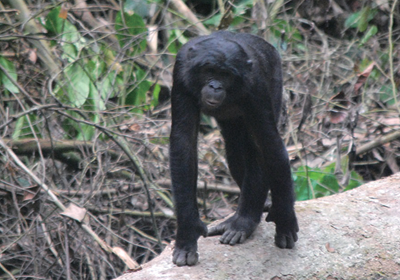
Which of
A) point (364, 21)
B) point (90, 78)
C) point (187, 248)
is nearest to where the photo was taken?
point (187, 248)

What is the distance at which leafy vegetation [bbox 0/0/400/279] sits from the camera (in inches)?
215

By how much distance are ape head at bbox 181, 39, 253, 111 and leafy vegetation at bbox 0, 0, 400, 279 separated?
1.75 metres

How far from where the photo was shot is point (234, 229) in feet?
13.0

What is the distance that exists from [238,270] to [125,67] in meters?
3.98

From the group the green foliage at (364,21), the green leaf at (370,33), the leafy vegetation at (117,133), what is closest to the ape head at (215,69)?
the leafy vegetation at (117,133)

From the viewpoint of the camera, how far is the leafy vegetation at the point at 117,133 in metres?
5.47

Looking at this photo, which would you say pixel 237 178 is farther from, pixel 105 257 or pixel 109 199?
pixel 109 199

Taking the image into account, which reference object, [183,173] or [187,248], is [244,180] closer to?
[183,173]

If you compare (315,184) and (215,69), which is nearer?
(215,69)

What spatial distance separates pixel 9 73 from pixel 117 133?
1.82m

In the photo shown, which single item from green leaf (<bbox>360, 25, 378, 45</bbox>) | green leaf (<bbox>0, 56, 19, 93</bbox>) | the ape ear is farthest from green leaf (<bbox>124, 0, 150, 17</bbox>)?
the ape ear

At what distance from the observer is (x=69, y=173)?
6465 mm

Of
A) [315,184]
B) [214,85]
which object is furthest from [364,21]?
[214,85]

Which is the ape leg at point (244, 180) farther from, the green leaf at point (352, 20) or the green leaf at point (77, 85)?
the green leaf at point (352, 20)
